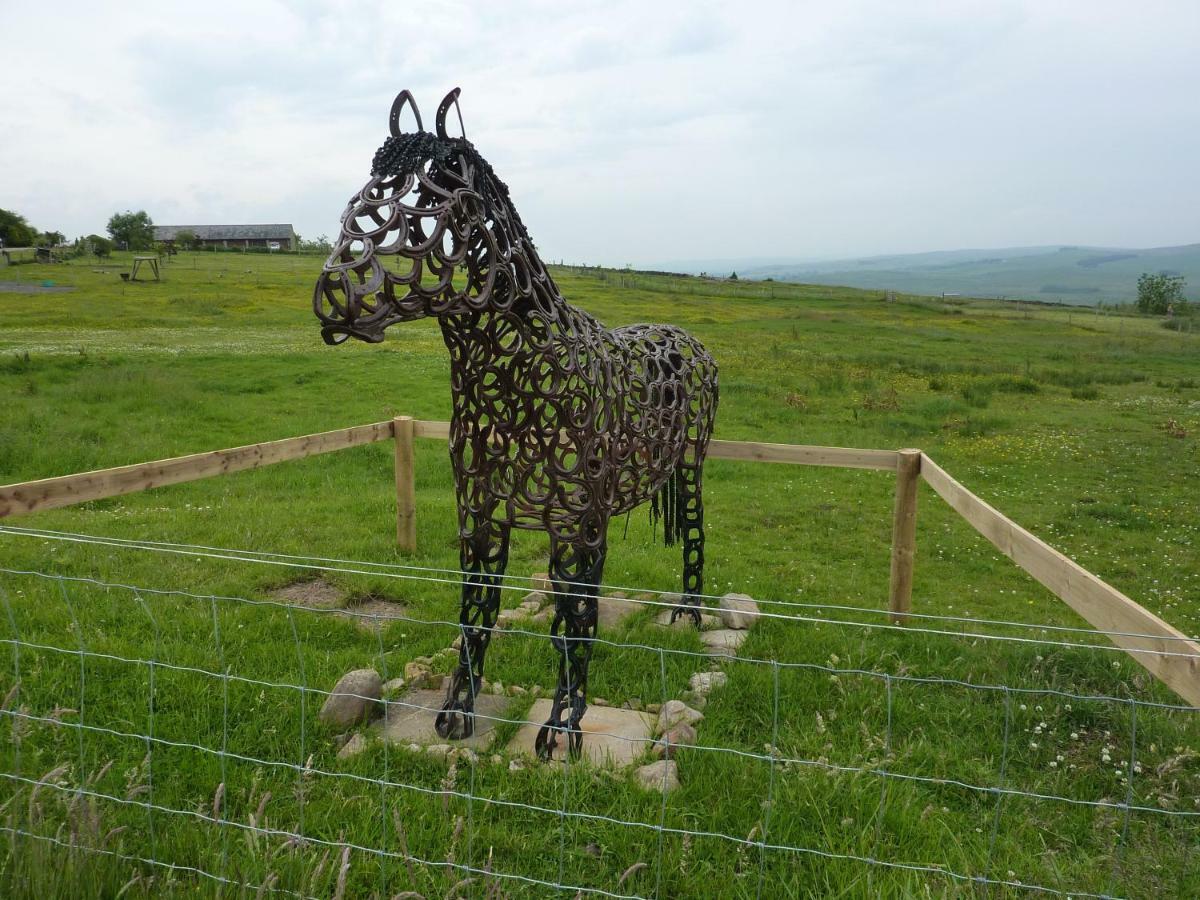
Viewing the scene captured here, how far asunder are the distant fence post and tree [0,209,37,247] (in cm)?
5186

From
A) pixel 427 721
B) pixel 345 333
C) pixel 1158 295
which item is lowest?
pixel 427 721

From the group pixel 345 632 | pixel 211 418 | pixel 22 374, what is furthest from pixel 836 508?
pixel 22 374

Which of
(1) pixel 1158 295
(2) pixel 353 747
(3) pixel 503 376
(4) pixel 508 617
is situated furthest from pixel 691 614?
(1) pixel 1158 295

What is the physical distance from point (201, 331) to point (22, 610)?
63.6 ft

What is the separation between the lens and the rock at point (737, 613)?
5.57 meters

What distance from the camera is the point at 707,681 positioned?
15.1 ft

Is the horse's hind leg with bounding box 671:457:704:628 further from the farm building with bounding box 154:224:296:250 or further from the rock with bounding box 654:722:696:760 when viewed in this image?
the farm building with bounding box 154:224:296:250

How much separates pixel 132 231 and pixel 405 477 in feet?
188

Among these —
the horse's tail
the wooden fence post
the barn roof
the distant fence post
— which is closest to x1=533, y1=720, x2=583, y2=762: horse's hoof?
the horse's tail

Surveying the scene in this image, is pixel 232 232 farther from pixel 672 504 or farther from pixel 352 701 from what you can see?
pixel 352 701

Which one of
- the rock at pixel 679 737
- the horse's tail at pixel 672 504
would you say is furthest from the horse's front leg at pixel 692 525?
the rock at pixel 679 737

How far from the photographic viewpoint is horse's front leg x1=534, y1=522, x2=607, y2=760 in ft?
12.7

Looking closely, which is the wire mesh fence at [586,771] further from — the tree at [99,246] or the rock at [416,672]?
the tree at [99,246]

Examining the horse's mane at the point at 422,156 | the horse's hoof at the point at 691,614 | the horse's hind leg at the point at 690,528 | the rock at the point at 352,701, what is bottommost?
the horse's hoof at the point at 691,614
